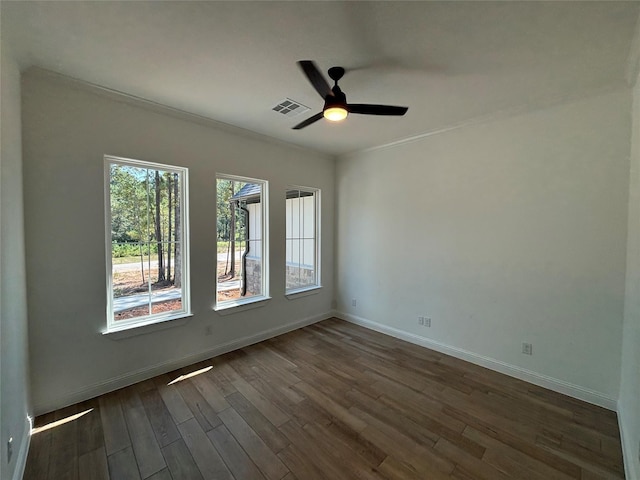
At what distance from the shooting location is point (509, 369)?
282 cm

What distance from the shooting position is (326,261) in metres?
4.56

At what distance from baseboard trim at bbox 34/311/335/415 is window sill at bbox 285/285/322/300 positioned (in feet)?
1.37

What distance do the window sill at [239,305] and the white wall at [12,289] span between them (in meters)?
1.61

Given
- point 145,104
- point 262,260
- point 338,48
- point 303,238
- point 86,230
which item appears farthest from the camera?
point 303,238

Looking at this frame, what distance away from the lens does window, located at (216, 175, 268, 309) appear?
333 centimetres

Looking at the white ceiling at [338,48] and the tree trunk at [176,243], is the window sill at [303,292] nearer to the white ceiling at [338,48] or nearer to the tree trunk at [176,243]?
the tree trunk at [176,243]

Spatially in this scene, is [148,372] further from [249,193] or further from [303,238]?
[303,238]

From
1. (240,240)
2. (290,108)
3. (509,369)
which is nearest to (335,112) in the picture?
(290,108)

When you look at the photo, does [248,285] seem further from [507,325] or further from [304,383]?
[507,325]

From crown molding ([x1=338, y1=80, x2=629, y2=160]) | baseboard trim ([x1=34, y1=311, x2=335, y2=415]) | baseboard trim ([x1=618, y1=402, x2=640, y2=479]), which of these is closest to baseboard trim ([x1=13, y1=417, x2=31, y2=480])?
baseboard trim ([x1=34, y1=311, x2=335, y2=415])

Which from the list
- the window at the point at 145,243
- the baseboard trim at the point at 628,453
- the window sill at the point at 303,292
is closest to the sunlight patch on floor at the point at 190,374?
the window at the point at 145,243

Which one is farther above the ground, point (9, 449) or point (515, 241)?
point (515, 241)

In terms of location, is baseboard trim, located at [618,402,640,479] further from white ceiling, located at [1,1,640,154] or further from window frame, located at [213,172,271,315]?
window frame, located at [213,172,271,315]

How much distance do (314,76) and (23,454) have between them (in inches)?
123
